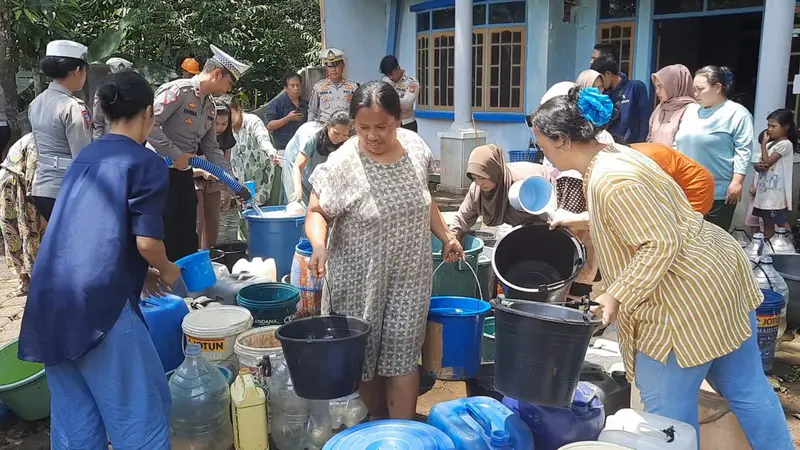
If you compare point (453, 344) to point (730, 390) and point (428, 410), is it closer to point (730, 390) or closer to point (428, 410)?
point (428, 410)

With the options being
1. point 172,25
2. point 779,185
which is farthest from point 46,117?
point 172,25

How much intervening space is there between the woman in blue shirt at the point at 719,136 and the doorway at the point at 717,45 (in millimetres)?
3928

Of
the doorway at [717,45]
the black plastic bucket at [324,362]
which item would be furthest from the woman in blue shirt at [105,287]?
the doorway at [717,45]

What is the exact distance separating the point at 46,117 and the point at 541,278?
10.6ft

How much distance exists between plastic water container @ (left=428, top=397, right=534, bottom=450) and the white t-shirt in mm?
4249

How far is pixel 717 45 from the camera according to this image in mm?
10641

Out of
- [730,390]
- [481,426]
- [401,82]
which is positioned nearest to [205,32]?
[401,82]

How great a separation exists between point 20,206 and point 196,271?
1988 mm

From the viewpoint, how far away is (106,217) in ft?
6.80

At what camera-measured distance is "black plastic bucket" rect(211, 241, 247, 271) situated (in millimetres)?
5129

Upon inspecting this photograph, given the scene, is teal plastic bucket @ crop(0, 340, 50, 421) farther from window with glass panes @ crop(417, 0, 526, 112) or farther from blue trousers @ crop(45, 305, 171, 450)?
window with glass panes @ crop(417, 0, 526, 112)

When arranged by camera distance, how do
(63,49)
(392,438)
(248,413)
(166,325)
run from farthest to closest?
1. (63,49)
2. (166,325)
3. (248,413)
4. (392,438)

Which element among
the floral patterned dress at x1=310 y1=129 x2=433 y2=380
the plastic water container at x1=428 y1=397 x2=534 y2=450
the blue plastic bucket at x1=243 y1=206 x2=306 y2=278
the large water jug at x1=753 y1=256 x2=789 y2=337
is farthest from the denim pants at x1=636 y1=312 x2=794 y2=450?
the blue plastic bucket at x1=243 y1=206 x2=306 y2=278

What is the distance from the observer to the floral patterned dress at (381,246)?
2652 mm
